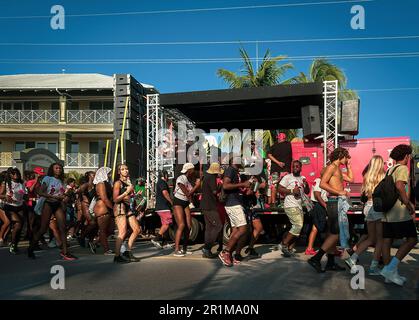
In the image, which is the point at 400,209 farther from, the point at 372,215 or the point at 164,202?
A: the point at 164,202

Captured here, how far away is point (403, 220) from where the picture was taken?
6.16 meters

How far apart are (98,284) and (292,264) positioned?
10.5 ft

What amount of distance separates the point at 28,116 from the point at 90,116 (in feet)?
13.9

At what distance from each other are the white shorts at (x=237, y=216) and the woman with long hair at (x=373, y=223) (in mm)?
1731

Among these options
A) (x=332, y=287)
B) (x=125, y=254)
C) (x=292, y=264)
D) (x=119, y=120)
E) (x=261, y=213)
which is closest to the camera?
(x=332, y=287)

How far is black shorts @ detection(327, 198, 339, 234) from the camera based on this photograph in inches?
272

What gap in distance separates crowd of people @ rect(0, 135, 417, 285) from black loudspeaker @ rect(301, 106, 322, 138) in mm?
710

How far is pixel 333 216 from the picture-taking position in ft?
22.8

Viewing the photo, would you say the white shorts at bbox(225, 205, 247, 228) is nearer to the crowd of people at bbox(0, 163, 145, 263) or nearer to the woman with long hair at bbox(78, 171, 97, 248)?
the crowd of people at bbox(0, 163, 145, 263)

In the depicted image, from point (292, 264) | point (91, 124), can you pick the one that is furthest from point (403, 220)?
point (91, 124)

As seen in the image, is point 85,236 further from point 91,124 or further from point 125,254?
point 91,124

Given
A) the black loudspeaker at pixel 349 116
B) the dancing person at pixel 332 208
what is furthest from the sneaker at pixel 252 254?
the black loudspeaker at pixel 349 116

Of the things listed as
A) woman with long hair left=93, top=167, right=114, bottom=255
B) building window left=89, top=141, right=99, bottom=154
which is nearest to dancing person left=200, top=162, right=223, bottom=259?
woman with long hair left=93, top=167, right=114, bottom=255

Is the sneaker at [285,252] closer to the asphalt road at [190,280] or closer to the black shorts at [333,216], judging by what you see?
the asphalt road at [190,280]
